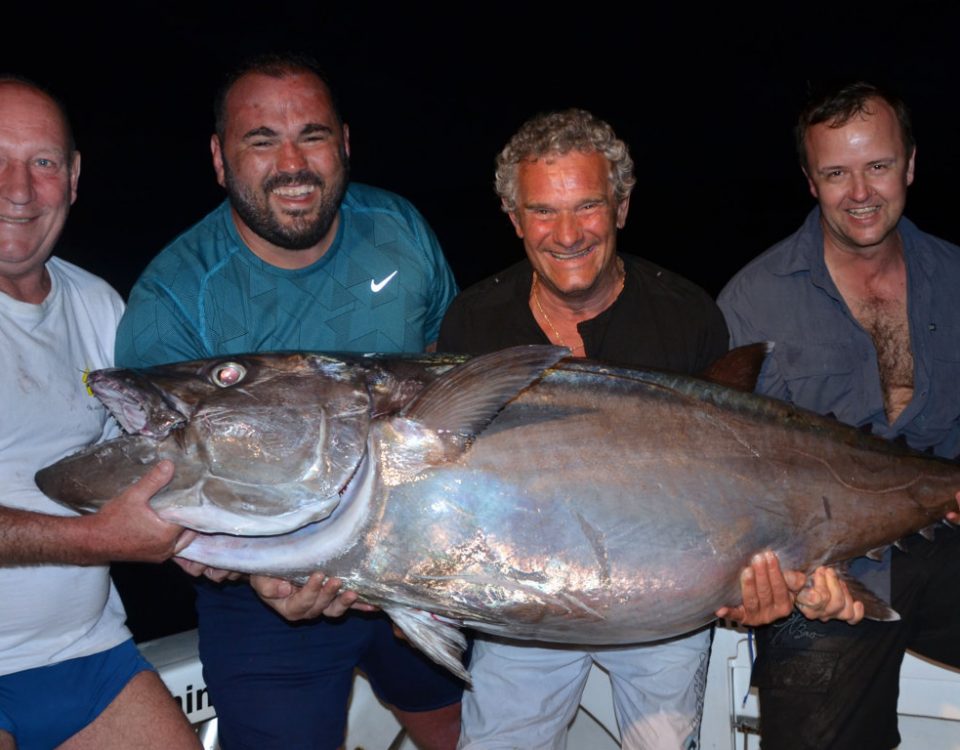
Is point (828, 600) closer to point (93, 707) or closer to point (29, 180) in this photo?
point (93, 707)

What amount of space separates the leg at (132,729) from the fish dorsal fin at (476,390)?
165 cm

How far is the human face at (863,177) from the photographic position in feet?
11.0

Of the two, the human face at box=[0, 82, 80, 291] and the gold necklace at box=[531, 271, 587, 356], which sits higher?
the human face at box=[0, 82, 80, 291]

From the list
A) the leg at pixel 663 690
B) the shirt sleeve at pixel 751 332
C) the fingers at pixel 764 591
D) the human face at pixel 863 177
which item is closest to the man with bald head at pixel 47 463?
the leg at pixel 663 690

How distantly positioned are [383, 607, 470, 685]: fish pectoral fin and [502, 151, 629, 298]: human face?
1218 millimetres

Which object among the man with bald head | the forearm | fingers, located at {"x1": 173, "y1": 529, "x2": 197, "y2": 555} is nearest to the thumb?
fingers, located at {"x1": 173, "y1": 529, "x2": 197, "y2": 555}

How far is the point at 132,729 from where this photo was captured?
Result: 3035 millimetres

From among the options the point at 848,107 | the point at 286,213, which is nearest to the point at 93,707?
the point at 286,213

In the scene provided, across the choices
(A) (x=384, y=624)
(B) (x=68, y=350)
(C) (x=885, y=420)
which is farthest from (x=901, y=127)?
(B) (x=68, y=350)

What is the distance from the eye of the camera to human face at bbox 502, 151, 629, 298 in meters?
2.90

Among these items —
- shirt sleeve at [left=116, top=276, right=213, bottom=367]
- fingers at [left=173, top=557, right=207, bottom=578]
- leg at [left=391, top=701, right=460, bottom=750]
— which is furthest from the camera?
leg at [left=391, top=701, right=460, bottom=750]

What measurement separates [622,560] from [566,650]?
728 millimetres

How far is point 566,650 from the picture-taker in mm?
2932

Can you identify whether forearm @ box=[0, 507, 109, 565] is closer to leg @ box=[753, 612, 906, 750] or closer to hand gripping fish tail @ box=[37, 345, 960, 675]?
hand gripping fish tail @ box=[37, 345, 960, 675]
